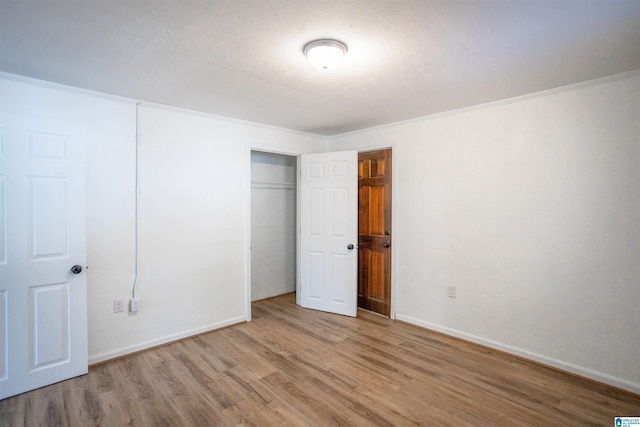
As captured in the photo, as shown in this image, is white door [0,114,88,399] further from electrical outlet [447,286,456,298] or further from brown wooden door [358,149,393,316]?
electrical outlet [447,286,456,298]

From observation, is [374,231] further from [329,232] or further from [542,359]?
[542,359]

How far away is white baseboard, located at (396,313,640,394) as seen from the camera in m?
2.41

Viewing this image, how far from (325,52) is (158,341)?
10.1 feet

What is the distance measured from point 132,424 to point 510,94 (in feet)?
12.8

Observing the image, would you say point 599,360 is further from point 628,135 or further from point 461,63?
point 461,63

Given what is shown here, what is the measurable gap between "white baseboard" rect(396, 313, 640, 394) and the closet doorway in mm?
2130

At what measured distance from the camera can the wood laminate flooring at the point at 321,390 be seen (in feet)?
6.84

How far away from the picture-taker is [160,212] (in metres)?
3.15

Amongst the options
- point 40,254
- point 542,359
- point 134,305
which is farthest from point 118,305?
point 542,359

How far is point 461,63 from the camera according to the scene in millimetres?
2201

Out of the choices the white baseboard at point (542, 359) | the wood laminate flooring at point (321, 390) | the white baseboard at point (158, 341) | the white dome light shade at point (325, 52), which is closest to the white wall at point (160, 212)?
the white baseboard at point (158, 341)

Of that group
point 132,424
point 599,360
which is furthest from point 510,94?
point 132,424

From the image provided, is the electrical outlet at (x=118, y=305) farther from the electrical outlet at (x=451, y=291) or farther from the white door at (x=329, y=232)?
the electrical outlet at (x=451, y=291)

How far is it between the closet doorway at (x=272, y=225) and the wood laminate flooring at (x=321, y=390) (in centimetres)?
154
